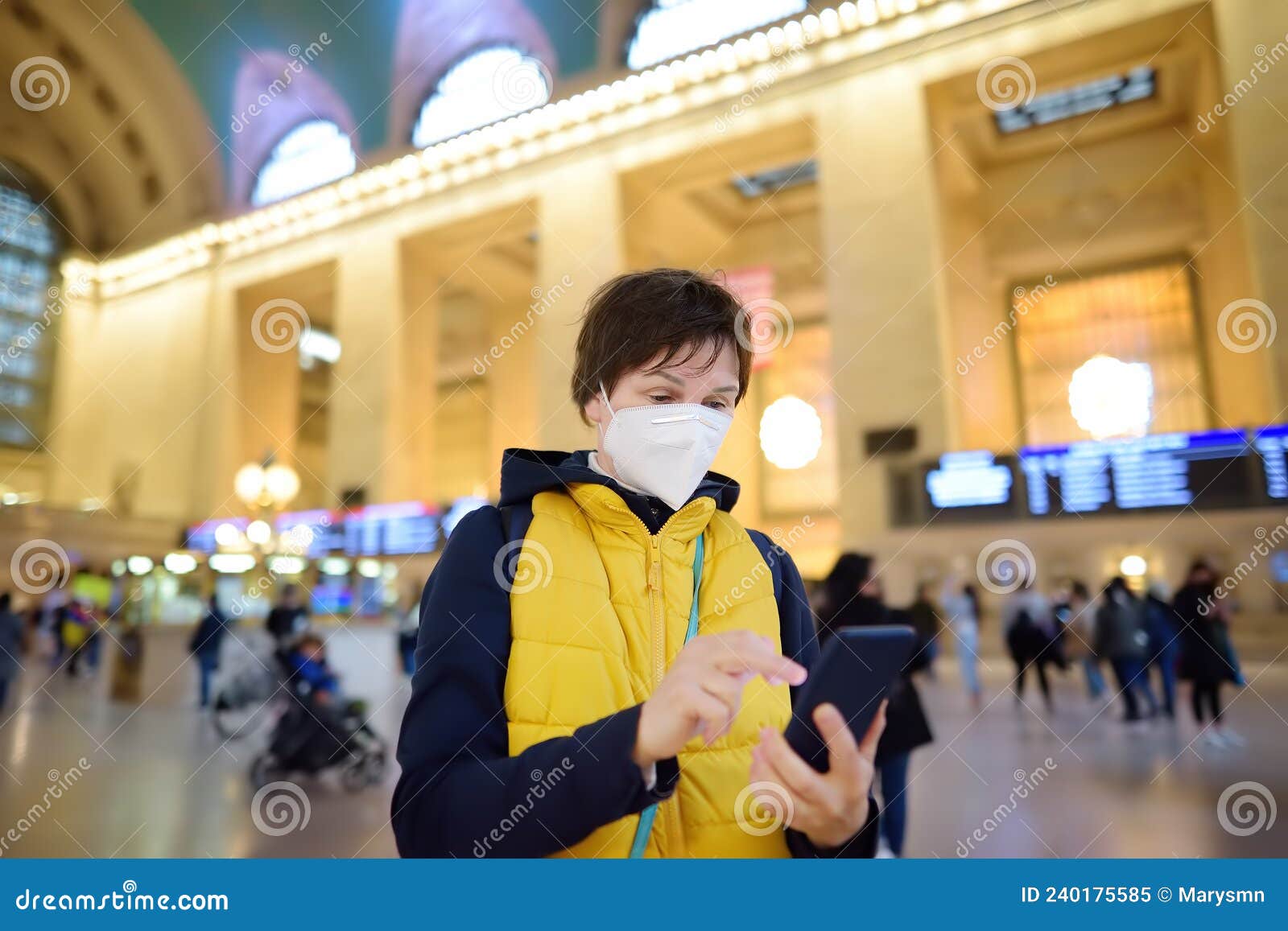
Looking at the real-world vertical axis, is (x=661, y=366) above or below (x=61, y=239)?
below

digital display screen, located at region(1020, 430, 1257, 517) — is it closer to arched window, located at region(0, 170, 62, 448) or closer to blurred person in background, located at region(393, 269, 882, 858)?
blurred person in background, located at region(393, 269, 882, 858)

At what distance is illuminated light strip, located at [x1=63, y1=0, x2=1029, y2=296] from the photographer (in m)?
10.1

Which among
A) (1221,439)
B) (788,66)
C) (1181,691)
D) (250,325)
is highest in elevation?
(788,66)

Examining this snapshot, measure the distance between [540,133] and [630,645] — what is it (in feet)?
41.0

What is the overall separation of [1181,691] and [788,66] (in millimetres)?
8972

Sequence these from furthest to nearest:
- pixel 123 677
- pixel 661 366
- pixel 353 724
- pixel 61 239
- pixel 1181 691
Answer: pixel 61 239 → pixel 123 677 → pixel 1181 691 → pixel 353 724 → pixel 661 366

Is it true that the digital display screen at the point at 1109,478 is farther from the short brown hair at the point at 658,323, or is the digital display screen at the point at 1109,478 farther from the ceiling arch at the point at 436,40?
the ceiling arch at the point at 436,40

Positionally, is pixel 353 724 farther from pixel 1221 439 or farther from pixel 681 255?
pixel 681 255

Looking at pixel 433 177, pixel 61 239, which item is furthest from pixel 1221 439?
pixel 61 239

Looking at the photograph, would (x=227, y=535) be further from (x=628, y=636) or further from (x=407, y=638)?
(x=628, y=636)

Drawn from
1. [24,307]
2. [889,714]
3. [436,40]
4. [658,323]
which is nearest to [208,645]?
[24,307]

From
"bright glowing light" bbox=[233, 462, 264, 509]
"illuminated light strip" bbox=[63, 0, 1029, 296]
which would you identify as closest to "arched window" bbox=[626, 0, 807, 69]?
"illuminated light strip" bbox=[63, 0, 1029, 296]

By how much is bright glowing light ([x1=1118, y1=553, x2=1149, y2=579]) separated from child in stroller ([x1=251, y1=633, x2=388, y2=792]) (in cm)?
737

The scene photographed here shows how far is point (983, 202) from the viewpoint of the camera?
44.2 feet
